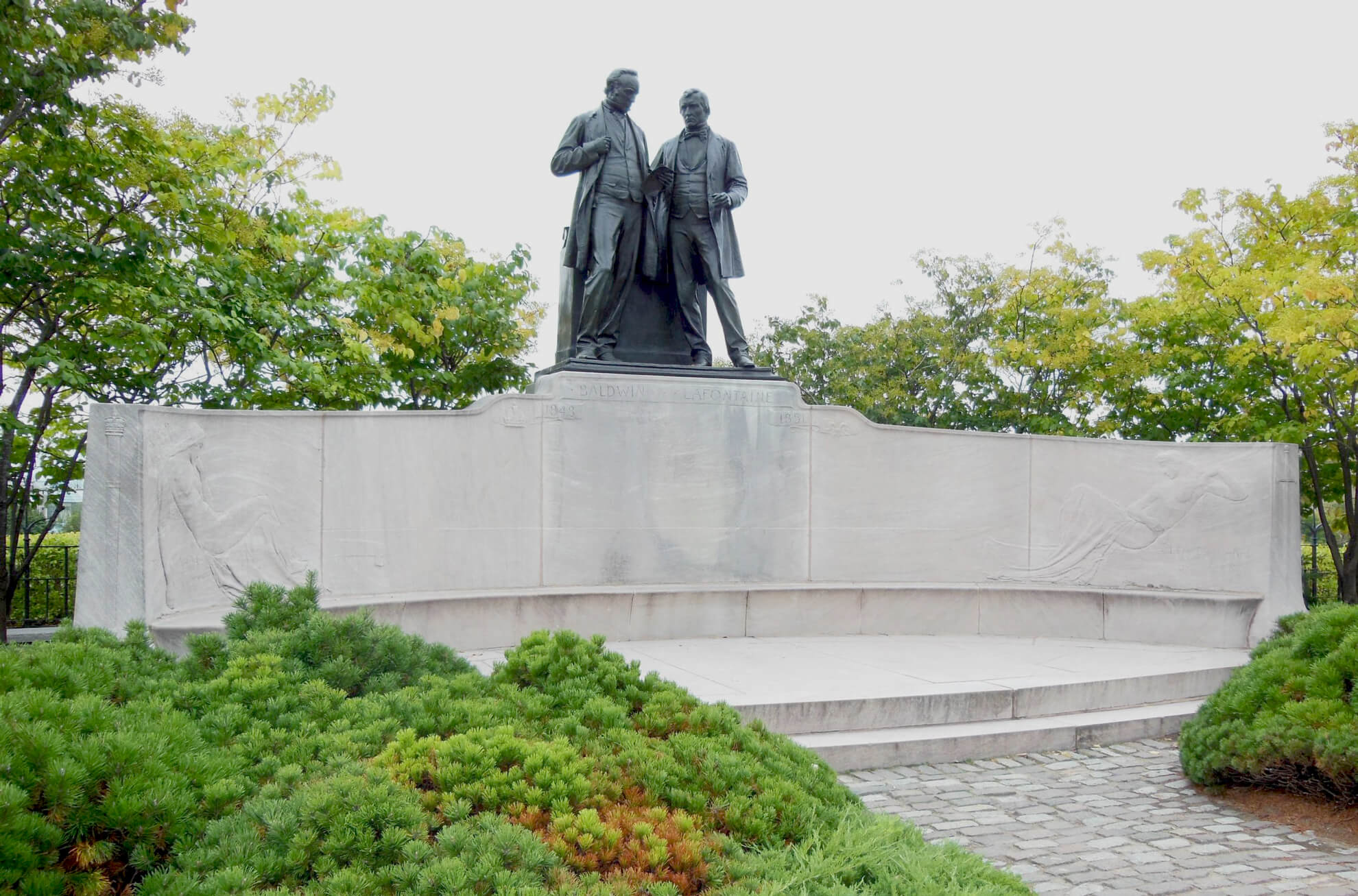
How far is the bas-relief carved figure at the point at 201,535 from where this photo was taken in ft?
25.3

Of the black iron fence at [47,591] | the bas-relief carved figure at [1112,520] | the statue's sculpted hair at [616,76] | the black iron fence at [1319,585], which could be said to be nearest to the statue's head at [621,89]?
the statue's sculpted hair at [616,76]

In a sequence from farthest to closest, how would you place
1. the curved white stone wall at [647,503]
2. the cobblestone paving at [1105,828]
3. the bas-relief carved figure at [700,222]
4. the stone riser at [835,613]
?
the bas-relief carved figure at [700,222] → the stone riser at [835,613] → the curved white stone wall at [647,503] → the cobblestone paving at [1105,828]

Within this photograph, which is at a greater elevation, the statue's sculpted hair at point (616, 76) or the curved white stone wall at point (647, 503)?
the statue's sculpted hair at point (616, 76)

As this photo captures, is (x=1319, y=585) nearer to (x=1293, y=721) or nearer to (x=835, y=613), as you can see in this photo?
(x=835, y=613)

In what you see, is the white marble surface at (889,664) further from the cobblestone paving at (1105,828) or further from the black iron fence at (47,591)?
the black iron fence at (47,591)

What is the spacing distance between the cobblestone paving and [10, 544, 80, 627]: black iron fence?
11950mm

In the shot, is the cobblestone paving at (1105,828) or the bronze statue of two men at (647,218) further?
the bronze statue of two men at (647,218)

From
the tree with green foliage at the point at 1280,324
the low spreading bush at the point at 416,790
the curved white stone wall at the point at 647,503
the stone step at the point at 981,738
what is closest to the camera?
the low spreading bush at the point at 416,790

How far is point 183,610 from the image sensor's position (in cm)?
777

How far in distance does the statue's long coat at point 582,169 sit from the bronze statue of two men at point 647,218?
0.03 ft

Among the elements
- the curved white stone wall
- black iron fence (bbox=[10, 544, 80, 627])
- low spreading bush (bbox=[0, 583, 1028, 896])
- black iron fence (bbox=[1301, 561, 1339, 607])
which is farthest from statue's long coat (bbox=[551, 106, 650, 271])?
black iron fence (bbox=[1301, 561, 1339, 607])

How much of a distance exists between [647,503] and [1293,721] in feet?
19.4

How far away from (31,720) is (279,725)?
81cm

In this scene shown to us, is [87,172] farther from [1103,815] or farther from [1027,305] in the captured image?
[1027,305]
